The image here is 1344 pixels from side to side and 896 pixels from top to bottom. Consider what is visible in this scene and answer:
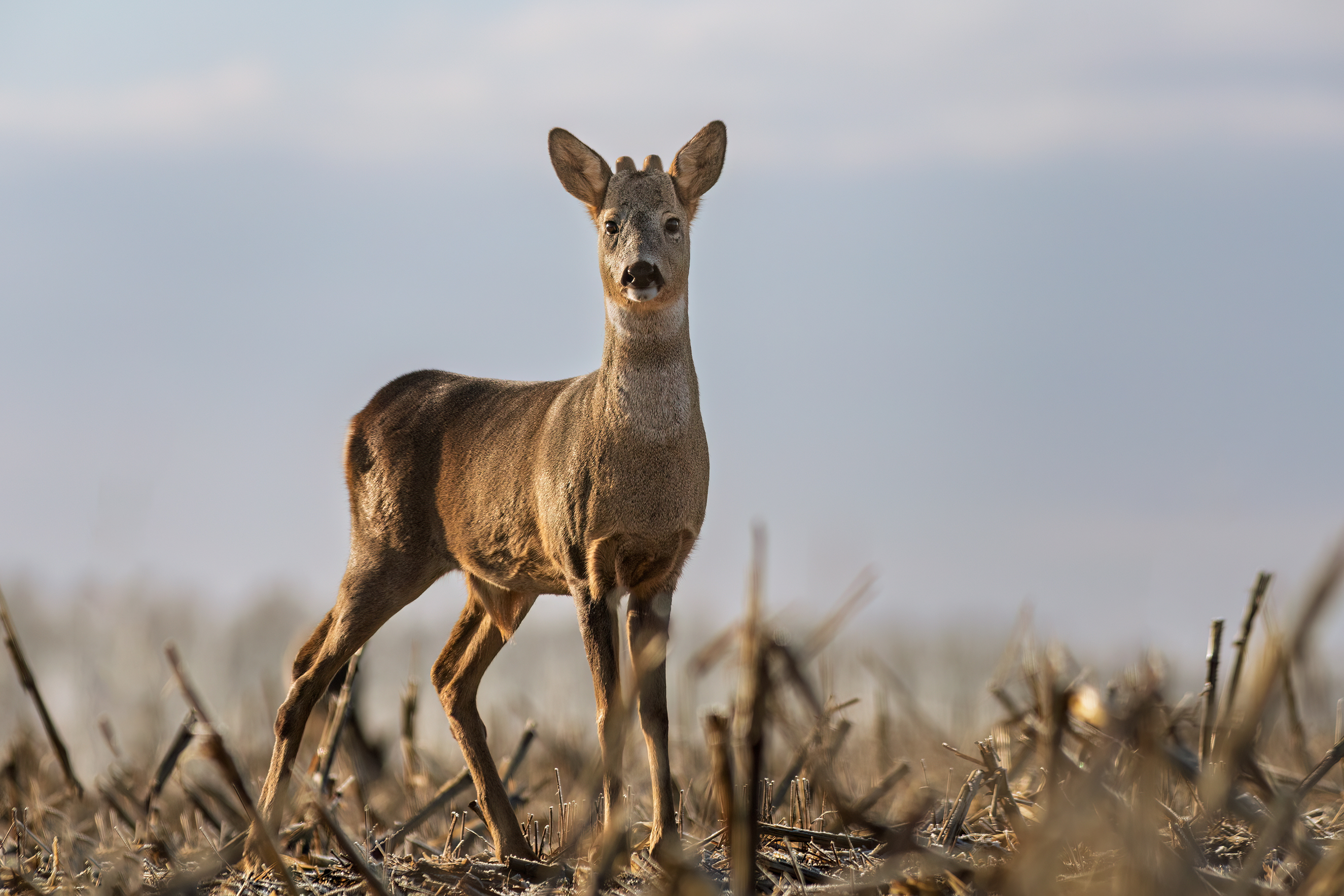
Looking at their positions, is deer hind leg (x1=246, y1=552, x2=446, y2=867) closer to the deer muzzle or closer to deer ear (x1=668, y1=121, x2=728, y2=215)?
the deer muzzle

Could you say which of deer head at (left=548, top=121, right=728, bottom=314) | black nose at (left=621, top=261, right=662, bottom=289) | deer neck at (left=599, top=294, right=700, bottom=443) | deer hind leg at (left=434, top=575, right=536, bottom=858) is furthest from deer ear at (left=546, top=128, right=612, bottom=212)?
deer hind leg at (left=434, top=575, right=536, bottom=858)

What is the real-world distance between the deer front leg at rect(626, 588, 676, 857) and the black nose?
129 centimetres

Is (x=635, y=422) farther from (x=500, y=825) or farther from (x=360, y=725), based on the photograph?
(x=360, y=725)

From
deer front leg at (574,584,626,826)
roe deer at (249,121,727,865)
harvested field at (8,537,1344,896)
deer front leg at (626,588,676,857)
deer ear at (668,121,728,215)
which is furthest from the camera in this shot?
deer ear at (668,121,728,215)

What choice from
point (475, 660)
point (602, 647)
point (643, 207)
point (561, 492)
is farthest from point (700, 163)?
point (475, 660)

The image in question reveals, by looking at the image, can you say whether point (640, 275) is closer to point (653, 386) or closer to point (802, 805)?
point (653, 386)

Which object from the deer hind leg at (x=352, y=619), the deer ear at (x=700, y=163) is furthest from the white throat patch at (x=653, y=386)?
the deer hind leg at (x=352, y=619)

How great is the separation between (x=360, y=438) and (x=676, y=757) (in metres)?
3.49

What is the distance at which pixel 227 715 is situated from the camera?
10.9 metres

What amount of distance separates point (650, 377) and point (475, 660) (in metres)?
2.02

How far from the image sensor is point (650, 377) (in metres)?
5.48

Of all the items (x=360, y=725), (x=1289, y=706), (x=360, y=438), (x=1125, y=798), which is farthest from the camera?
(x=360, y=725)

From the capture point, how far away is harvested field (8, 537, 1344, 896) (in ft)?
8.96

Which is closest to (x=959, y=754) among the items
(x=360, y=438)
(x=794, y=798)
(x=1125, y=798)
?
(x=1125, y=798)
